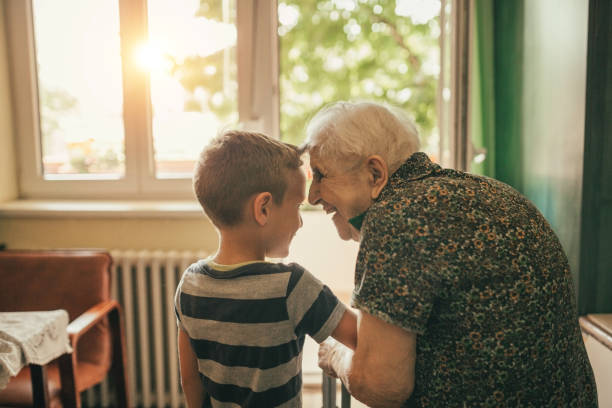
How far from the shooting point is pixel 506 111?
2191 mm

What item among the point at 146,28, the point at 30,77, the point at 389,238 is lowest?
the point at 389,238

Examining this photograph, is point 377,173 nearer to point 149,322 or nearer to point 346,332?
point 346,332

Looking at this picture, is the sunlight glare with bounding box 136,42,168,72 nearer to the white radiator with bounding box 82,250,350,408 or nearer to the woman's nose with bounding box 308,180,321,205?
the white radiator with bounding box 82,250,350,408

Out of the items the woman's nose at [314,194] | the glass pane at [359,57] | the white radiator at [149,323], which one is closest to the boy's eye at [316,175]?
the woman's nose at [314,194]

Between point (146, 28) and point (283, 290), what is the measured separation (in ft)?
6.83

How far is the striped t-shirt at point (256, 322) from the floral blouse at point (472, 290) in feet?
0.32

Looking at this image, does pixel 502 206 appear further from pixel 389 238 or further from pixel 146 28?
pixel 146 28

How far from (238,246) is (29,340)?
0.87m

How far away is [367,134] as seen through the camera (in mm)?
981

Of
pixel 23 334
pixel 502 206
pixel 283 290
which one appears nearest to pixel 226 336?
pixel 283 290

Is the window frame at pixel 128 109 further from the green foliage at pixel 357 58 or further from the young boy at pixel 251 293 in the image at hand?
the green foliage at pixel 357 58

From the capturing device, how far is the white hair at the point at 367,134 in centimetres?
98

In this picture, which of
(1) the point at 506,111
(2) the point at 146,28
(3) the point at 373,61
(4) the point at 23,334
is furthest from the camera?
(3) the point at 373,61

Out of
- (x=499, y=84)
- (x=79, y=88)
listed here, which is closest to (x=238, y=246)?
(x=499, y=84)
